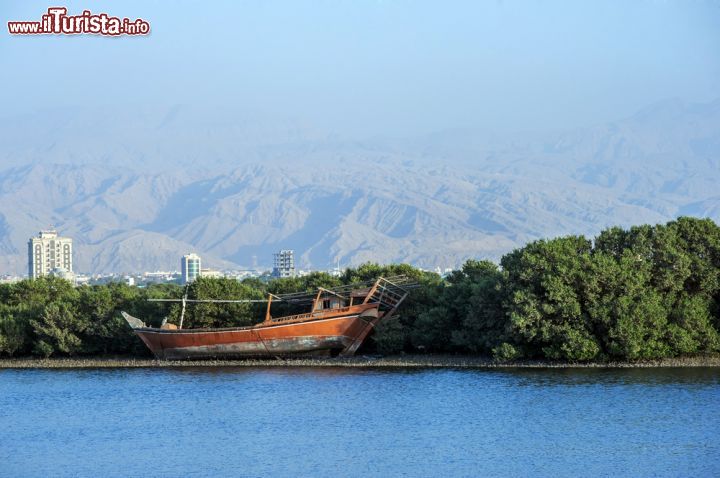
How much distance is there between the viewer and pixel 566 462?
42469 millimetres

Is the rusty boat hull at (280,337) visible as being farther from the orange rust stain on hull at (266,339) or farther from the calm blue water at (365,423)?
the calm blue water at (365,423)

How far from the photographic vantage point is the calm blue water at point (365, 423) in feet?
140

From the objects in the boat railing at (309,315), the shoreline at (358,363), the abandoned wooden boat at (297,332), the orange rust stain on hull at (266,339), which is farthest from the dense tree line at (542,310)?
the boat railing at (309,315)

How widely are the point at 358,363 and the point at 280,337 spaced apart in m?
5.18

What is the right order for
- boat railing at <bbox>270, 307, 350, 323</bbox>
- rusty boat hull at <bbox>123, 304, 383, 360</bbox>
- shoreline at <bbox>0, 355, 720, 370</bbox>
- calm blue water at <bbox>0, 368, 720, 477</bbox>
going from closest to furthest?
calm blue water at <bbox>0, 368, 720, 477</bbox> < shoreline at <bbox>0, 355, 720, 370</bbox> < rusty boat hull at <bbox>123, 304, 383, 360</bbox> < boat railing at <bbox>270, 307, 350, 323</bbox>

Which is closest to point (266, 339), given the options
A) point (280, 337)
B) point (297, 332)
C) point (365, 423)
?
point (280, 337)

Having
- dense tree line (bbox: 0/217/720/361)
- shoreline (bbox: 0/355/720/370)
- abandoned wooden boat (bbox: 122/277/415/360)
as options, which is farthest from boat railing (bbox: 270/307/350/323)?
dense tree line (bbox: 0/217/720/361)

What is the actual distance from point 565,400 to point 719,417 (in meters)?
7.63

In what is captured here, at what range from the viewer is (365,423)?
5141 centimetres

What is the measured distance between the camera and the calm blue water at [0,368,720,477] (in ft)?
140

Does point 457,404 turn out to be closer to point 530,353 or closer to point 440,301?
point 530,353

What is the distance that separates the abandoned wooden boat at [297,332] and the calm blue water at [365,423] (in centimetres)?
387

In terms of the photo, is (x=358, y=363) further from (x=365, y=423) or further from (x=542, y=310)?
(x=365, y=423)

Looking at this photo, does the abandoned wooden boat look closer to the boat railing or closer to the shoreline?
the boat railing
